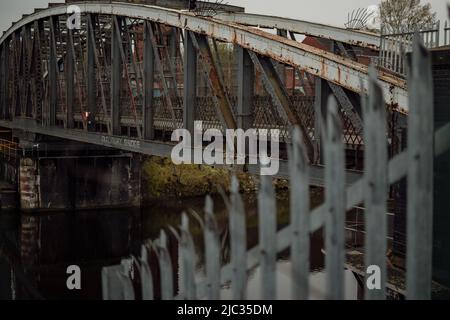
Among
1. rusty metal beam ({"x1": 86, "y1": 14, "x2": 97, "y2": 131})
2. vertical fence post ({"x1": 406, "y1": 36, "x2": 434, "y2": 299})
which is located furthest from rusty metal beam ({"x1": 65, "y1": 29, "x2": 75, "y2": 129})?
vertical fence post ({"x1": 406, "y1": 36, "x2": 434, "y2": 299})

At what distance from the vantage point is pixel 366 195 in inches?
96.1

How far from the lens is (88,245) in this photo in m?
27.0

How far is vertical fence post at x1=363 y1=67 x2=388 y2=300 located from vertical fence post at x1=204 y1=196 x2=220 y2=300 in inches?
31.2

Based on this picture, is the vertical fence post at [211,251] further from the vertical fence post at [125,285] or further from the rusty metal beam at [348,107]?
the rusty metal beam at [348,107]

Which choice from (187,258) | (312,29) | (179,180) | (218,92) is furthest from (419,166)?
(179,180)

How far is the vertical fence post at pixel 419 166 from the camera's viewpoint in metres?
2.35

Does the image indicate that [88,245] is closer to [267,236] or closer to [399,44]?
[399,44]

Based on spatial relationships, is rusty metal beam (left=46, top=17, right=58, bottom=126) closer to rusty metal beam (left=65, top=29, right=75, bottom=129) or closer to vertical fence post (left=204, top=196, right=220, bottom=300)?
rusty metal beam (left=65, top=29, right=75, bottom=129)

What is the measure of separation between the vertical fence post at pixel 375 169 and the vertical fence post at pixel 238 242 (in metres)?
0.61

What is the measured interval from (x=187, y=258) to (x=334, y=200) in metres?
1.07

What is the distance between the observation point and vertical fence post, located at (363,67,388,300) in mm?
2381

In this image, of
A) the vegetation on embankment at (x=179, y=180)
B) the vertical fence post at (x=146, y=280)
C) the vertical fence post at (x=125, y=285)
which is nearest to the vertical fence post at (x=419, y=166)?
the vertical fence post at (x=146, y=280)

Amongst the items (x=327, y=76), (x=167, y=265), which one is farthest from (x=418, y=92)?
(x=327, y=76)
